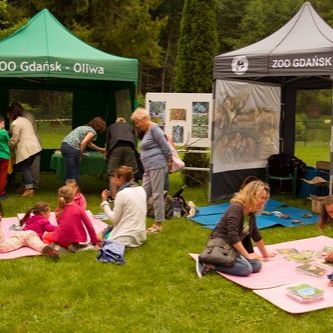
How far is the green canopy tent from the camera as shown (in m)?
9.34

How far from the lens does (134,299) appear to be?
4.83 metres

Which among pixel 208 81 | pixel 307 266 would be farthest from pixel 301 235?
pixel 208 81

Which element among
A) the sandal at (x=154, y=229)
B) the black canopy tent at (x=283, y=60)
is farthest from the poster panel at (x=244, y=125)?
the sandal at (x=154, y=229)

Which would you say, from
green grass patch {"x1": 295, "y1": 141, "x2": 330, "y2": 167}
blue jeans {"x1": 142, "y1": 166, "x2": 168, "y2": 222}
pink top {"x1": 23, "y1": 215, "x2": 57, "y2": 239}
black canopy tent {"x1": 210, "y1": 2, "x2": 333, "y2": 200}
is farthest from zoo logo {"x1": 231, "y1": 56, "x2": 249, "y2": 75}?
green grass patch {"x1": 295, "y1": 141, "x2": 330, "y2": 167}

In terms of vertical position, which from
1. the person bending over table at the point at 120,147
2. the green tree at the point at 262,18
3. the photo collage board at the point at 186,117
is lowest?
the person bending over table at the point at 120,147

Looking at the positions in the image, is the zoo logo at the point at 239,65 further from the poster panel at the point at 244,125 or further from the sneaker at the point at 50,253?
the sneaker at the point at 50,253

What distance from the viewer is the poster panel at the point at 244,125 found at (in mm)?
9623

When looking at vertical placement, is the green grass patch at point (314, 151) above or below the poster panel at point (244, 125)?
below

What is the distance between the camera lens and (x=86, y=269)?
558cm

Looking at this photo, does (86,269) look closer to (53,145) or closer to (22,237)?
(22,237)

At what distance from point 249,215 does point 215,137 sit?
405 cm

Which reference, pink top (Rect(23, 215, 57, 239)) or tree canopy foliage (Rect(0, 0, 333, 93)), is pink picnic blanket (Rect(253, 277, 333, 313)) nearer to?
pink top (Rect(23, 215, 57, 239))

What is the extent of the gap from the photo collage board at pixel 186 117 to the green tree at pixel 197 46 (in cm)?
143

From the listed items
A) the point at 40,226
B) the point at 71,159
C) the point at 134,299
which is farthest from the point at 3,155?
the point at 134,299
